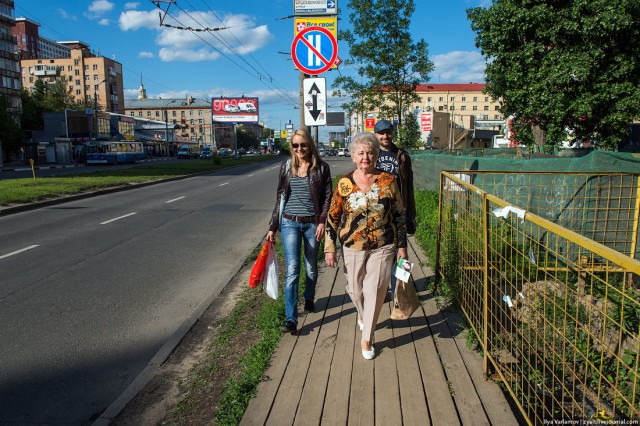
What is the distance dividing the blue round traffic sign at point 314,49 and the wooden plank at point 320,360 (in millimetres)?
3400

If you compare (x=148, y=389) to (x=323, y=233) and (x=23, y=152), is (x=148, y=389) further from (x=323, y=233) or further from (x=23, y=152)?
(x=23, y=152)

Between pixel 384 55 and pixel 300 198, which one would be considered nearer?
pixel 300 198

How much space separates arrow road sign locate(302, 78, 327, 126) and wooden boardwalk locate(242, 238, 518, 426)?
3.18 meters

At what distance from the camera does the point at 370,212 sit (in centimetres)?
346

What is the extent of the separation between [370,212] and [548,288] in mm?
1382

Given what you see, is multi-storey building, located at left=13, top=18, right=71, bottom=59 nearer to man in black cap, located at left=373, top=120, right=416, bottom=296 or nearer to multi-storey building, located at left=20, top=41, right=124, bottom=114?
multi-storey building, located at left=20, top=41, right=124, bottom=114

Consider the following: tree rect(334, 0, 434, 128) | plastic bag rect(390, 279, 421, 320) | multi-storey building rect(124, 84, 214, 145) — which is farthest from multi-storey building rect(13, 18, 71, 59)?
plastic bag rect(390, 279, 421, 320)

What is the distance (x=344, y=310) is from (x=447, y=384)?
1643 millimetres

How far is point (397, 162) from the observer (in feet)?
15.3

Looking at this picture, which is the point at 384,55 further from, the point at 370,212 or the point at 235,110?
the point at 235,110

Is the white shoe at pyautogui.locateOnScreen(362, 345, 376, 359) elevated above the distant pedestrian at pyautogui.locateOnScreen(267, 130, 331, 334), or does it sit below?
below

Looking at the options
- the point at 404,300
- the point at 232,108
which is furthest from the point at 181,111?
the point at 404,300

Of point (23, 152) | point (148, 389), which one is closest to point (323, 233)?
point (148, 389)

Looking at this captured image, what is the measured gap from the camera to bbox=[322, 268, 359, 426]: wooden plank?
2.86 meters
